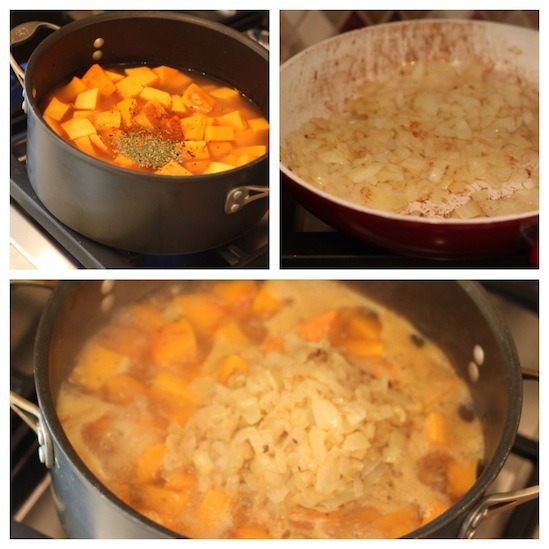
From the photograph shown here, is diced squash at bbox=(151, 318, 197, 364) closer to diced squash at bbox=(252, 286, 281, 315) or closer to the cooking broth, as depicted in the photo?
diced squash at bbox=(252, 286, 281, 315)

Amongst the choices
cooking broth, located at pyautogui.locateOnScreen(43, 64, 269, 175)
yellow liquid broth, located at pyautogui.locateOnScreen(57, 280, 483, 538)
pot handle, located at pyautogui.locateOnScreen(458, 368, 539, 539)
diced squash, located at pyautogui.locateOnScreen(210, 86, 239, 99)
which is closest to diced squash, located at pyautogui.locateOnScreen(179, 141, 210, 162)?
cooking broth, located at pyautogui.locateOnScreen(43, 64, 269, 175)

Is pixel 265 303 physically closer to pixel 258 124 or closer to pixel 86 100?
pixel 258 124

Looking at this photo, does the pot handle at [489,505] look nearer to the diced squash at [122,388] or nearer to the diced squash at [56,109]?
the diced squash at [122,388]

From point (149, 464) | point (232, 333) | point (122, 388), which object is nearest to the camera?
point (149, 464)

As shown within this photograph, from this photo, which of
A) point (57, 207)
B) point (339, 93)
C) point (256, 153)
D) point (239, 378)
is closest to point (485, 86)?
point (339, 93)

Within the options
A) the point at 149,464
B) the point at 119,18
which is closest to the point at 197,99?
the point at 119,18

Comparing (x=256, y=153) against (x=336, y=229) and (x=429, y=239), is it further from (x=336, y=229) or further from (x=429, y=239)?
(x=429, y=239)
